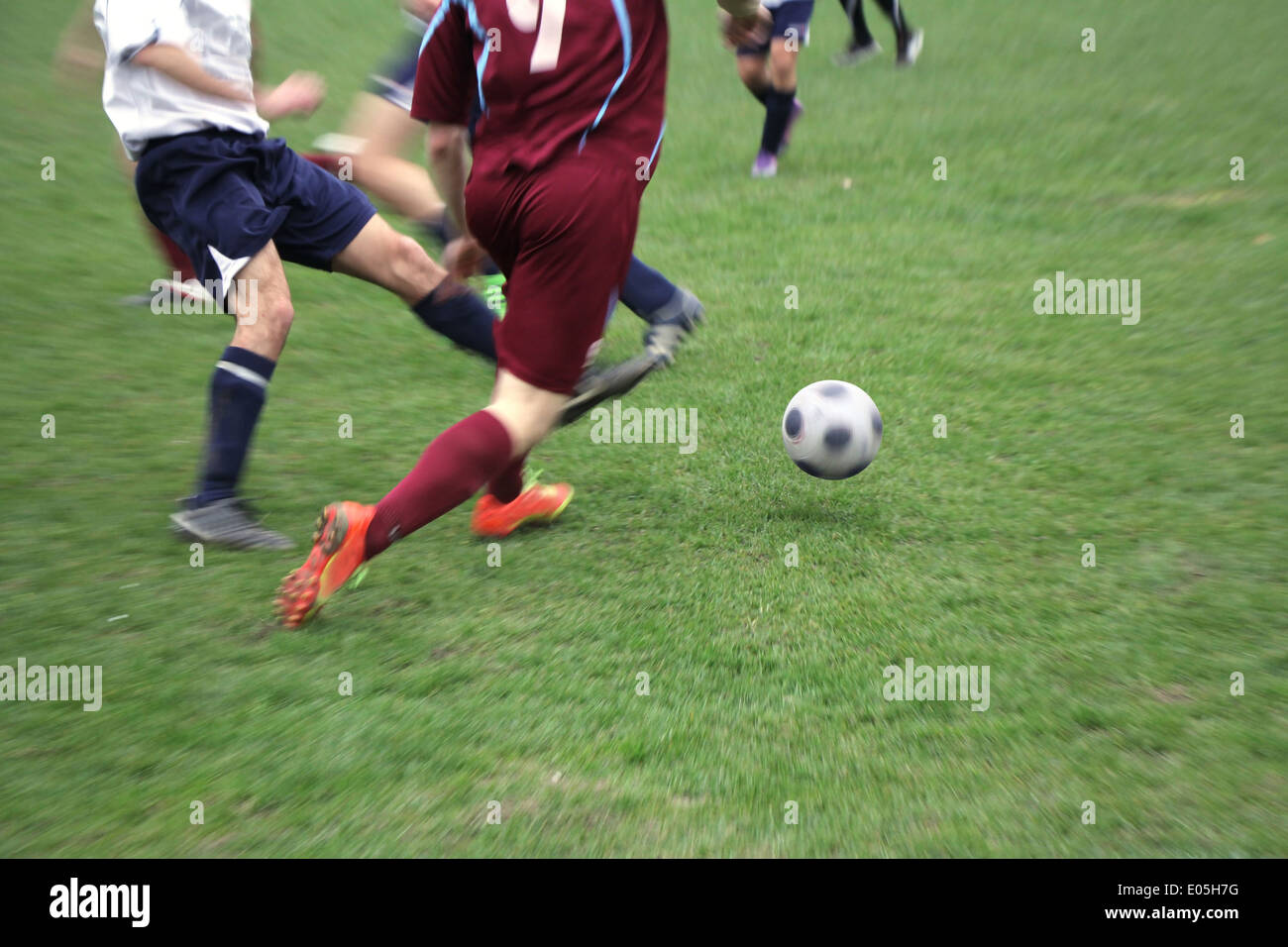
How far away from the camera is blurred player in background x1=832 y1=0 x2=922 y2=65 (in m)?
10.6

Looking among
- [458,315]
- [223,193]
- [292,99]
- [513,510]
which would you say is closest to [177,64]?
[223,193]

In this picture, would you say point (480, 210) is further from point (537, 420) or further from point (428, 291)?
point (428, 291)

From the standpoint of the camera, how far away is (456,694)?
2.92 meters

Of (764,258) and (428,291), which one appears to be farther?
(764,258)

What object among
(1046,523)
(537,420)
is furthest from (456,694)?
(1046,523)

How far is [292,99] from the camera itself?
13.2ft

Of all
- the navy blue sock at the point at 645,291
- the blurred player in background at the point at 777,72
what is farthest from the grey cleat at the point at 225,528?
the blurred player in background at the point at 777,72

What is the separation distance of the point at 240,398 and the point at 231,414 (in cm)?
6

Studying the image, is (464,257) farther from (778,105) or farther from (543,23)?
(778,105)

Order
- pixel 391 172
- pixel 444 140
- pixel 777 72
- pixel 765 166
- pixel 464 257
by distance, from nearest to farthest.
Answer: pixel 444 140
pixel 464 257
pixel 391 172
pixel 777 72
pixel 765 166

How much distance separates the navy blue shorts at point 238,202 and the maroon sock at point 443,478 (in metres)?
1.06

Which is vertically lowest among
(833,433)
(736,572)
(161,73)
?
(736,572)

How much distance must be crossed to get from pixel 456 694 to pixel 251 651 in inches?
24.3

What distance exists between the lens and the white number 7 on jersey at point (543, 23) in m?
2.95
